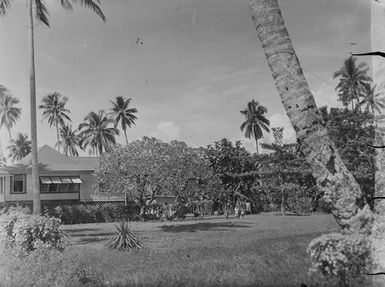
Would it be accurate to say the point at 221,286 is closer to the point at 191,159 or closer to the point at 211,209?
the point at 191,159

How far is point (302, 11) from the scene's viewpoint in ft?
30.2

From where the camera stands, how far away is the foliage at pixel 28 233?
9.80 metres

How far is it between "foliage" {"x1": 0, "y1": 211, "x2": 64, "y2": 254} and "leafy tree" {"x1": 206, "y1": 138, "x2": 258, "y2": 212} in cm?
1899

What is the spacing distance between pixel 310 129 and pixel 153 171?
18146mm

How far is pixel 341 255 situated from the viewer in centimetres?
461

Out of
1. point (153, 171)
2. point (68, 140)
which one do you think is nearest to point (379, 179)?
point (153, 171)

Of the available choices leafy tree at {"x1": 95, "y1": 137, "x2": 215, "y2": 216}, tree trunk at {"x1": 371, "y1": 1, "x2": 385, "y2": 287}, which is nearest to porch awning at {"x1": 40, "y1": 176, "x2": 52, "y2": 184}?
leafy tree at {"x1": 95, "y1": 137, "x2": 215, "y2": 216}

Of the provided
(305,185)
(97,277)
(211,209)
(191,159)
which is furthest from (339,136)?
(211,209)

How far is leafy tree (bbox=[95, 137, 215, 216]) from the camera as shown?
2267 centimetres

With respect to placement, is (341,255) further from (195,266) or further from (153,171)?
(153,171)

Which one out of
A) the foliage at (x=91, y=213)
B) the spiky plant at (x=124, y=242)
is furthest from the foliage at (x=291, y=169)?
the foliage at (x=91, y=213)

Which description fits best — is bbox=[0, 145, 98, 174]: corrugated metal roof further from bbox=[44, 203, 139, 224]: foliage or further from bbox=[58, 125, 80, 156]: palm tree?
bbox=[58, 125, 80, 156]: palm tree

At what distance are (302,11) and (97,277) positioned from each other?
6.58 meters

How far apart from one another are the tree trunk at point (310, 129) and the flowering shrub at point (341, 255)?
5.4 inches
